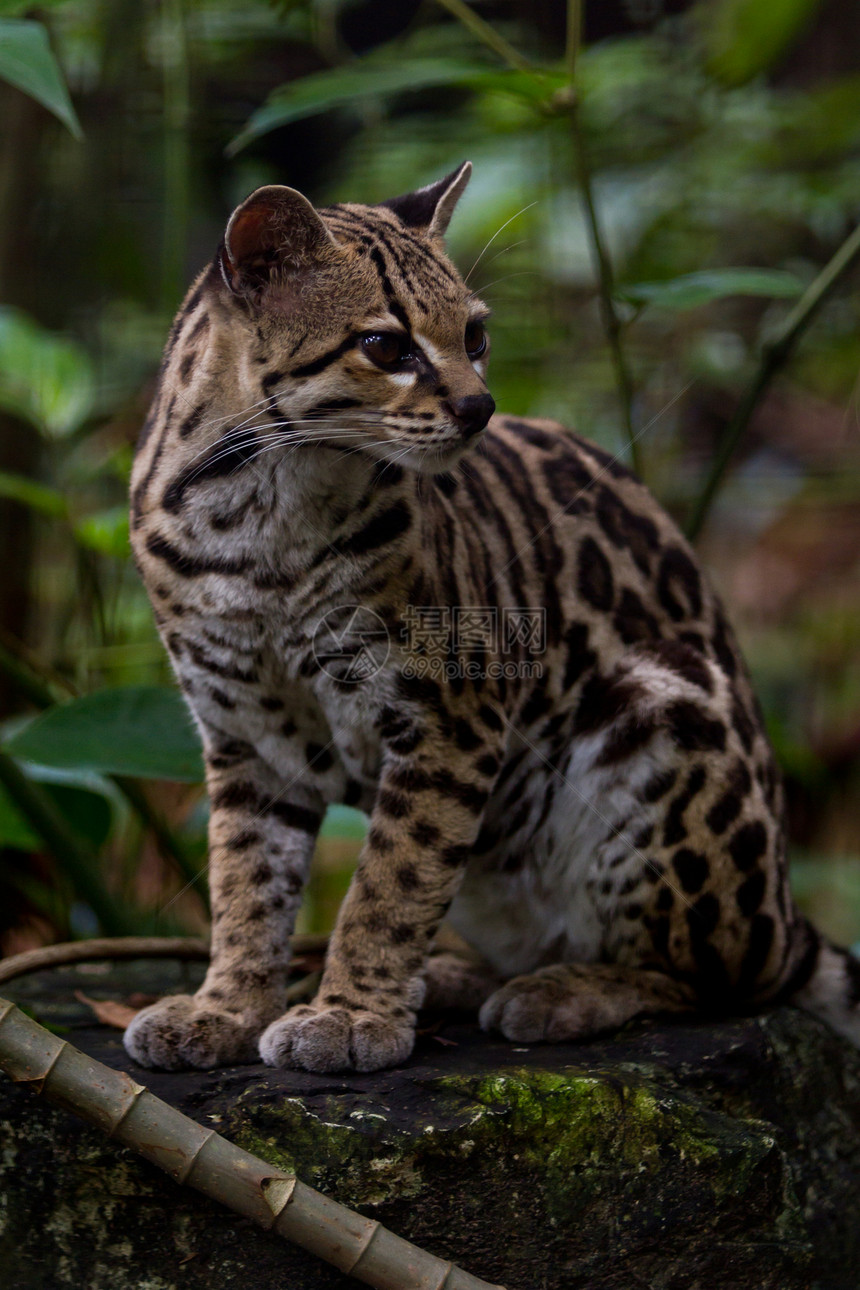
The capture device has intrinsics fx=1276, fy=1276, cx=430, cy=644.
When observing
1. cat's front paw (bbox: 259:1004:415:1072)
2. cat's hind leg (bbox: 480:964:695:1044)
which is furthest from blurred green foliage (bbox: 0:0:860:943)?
cat's front paw (bbox: 259:1004:415:1072)

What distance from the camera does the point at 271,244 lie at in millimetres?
2645

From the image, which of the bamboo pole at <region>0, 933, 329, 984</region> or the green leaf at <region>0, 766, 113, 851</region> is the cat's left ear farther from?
the green leaf at <region>0, 766, 113, 851</region>

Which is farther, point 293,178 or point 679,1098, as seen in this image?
point 293,178

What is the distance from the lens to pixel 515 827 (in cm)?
329

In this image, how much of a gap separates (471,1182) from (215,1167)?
1.70ft

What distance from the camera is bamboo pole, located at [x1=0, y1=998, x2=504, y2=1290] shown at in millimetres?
2086

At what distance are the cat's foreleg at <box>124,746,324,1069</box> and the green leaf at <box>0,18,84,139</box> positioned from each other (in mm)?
1443

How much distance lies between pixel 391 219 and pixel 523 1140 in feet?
6.44

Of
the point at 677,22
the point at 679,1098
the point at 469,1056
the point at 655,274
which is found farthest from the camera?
the point at 677,22

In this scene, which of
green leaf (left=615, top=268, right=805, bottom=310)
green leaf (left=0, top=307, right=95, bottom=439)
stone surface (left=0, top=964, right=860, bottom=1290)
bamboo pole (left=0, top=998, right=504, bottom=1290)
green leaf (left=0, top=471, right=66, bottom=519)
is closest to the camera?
bamboo pole (left=0, top=998, right=504, bottom=1290)

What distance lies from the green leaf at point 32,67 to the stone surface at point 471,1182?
195cm

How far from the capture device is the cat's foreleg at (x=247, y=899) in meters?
2.78

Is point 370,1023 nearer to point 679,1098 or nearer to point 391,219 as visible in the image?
point 679,1098

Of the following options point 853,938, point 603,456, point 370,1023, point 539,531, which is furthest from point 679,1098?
point 853,938
